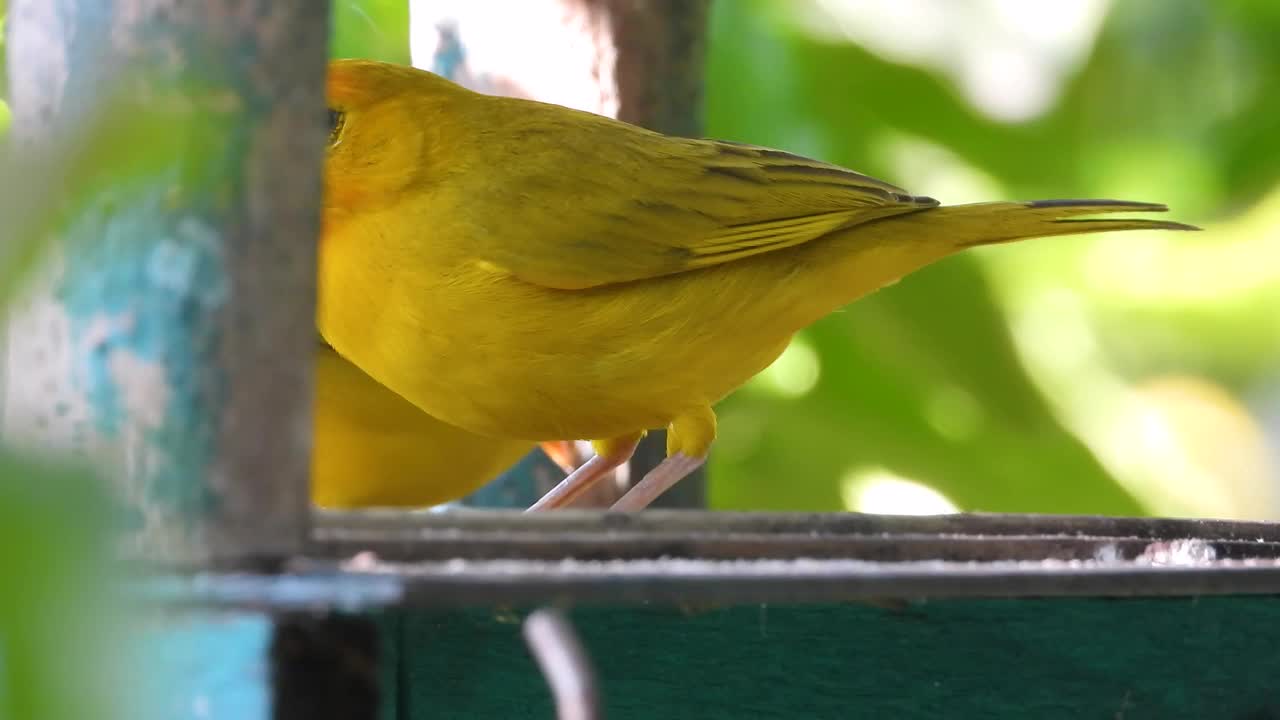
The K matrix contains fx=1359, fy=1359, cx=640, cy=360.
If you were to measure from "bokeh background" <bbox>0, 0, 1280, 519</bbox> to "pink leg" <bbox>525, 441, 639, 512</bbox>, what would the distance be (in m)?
1.01

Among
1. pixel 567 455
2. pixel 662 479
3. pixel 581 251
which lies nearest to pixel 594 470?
pixel 662 479

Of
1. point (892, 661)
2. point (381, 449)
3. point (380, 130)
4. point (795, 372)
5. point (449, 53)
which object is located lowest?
point (892, 661)

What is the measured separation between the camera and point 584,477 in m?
2.79

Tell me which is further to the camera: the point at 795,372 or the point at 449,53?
the point at 795,372

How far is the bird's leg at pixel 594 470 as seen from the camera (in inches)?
108

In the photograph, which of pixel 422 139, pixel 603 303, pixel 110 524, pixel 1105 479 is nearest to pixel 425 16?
pixel 422 139

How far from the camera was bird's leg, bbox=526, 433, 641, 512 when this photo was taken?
2748 millimetres

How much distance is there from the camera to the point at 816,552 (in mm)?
1244

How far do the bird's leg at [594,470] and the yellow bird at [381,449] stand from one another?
0.17m

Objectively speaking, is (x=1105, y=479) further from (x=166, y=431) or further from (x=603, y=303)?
(x=166, y=431)

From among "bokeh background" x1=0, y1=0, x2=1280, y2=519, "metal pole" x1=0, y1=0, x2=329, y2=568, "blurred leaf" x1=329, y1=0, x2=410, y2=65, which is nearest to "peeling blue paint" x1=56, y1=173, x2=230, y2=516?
"metal pole" x1=0, y1=0, x2=329, y2=568

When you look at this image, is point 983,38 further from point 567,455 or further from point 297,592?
point 297,592

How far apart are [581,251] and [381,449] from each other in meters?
0.82

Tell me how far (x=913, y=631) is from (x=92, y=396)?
82cm
